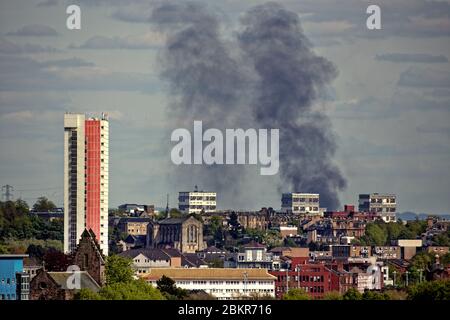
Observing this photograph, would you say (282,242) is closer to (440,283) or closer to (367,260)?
(367,260)

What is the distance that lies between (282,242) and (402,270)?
3461cm

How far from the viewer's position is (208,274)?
319ft

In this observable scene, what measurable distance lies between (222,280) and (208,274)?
3.80ft

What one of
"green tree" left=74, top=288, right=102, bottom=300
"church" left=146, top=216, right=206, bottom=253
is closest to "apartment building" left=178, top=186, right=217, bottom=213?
"church" left=146, top=216, right=206, bottom=253

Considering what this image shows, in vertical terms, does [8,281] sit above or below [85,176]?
below

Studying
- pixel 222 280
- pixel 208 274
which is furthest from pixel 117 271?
pixel 208 274

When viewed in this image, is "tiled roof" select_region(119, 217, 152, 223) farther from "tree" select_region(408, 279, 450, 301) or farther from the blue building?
"tree" select_region(408, 279, 450, 301)

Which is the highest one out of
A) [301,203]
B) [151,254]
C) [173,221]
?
[301,203]

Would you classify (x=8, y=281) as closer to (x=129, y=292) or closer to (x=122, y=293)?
(x=129, y=292)

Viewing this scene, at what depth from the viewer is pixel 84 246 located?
74.1m

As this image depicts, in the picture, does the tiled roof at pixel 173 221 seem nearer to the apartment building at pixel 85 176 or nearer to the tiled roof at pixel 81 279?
the apartment building at pixel 85 176

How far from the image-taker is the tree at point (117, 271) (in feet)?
244

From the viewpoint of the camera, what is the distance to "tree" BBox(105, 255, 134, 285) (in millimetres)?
74287
